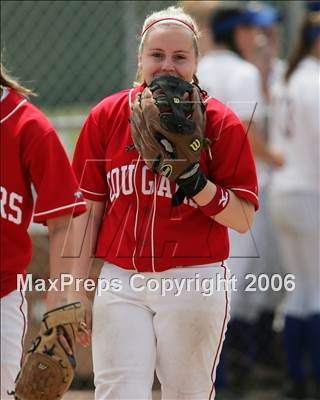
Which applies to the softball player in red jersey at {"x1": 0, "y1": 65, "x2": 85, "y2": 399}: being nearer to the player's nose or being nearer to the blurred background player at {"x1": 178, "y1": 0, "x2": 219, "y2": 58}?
the player's nose

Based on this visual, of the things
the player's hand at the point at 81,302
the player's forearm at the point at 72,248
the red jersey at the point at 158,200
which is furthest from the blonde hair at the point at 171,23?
the player's hand at the point at 81,302

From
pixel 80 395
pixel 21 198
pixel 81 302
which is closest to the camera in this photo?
pixel 21 198

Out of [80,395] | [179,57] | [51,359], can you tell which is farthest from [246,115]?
[51,359]

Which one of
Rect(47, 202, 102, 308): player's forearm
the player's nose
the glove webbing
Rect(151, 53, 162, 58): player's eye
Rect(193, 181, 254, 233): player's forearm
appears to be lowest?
the glove webbing

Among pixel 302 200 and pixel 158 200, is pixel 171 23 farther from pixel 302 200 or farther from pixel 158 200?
pixel 302 200

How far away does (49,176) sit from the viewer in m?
3.78

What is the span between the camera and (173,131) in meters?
3.81

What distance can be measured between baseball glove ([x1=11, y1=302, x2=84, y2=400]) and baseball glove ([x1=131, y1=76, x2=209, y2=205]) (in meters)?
0.57

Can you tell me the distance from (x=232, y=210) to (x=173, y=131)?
366 millimetres

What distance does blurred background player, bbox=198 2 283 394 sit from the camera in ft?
20.4

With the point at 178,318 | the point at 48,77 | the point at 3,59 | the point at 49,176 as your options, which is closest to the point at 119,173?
the point at 49,176

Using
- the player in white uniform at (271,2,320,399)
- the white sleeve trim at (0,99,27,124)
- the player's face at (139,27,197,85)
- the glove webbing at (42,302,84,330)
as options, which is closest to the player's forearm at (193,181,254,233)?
the player's face at (139,27,197,85)

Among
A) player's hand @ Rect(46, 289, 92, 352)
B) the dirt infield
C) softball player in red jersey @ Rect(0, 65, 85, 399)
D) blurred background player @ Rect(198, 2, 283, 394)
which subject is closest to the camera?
softball player in red jersey @ Rect(0, 65, 85, 399)

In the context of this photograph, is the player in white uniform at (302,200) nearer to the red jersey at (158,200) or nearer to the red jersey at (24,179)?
the red jersey at (158,200)
